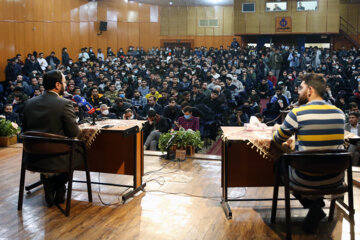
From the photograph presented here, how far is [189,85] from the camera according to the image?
10.4 meters

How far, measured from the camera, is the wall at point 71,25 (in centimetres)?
1284

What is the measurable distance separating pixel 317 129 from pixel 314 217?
68 centimetres

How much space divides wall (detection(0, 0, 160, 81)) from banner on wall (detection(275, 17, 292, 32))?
6.12 meters

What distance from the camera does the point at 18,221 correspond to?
2953 mm

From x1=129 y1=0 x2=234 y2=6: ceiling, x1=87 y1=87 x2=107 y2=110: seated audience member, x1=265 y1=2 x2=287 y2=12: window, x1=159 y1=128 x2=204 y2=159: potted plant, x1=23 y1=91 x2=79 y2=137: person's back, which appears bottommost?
x1=159 y1=128 x2=204 y2=159: potted plant

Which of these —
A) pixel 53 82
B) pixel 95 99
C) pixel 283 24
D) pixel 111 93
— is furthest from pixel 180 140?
pixel 283 24

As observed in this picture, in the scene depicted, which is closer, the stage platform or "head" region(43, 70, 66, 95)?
the stage platform

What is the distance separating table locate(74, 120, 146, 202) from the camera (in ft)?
11.8

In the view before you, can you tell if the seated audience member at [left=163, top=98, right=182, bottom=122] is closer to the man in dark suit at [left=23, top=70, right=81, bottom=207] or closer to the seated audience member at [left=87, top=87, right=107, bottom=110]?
the seated audience member at [left=87, top=87, right=107, bottom=110]

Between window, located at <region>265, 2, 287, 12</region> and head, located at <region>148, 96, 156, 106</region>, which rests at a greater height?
window, located at <region>265, 2, 287, 12</region>

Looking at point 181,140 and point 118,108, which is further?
point 118,108

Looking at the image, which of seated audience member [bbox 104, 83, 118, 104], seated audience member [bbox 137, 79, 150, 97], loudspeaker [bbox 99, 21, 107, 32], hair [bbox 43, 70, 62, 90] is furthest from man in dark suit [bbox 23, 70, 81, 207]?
loudspeaker [bbox 99, 21, 107, 32]

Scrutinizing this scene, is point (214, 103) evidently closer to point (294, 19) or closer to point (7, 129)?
point (7, 129)

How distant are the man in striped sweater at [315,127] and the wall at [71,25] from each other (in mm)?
11582
